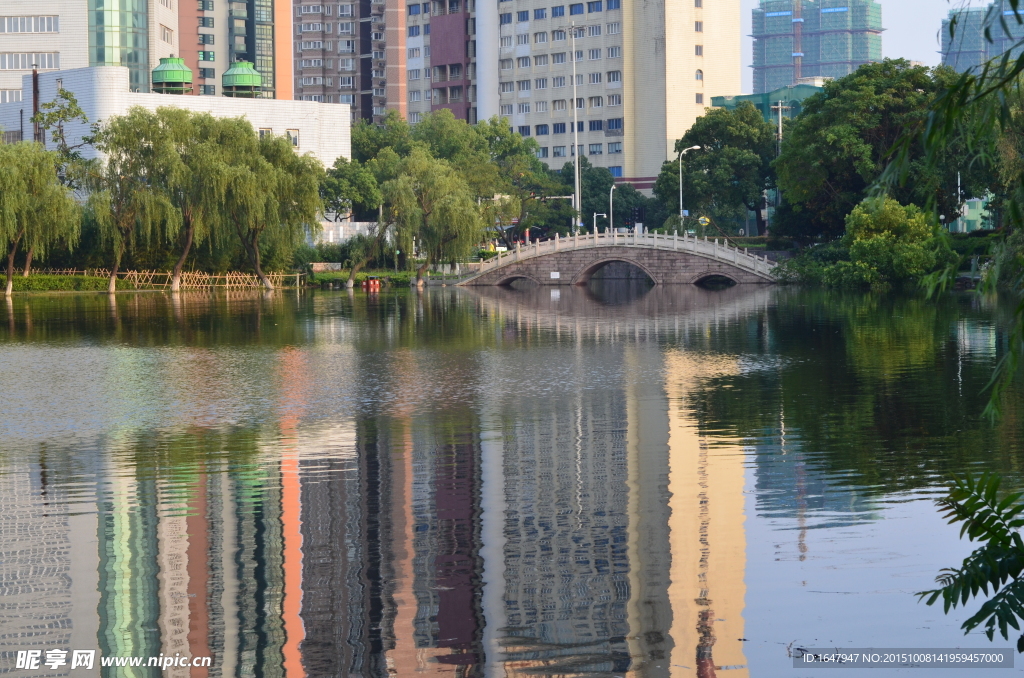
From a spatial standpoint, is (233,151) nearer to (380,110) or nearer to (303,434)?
(303,434)

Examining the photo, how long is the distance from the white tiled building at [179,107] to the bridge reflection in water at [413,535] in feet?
222

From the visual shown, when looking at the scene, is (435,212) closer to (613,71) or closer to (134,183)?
(134,183)

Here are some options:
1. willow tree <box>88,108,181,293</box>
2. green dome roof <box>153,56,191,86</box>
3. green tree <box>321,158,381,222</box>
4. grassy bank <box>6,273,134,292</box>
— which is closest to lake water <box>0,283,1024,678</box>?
willow tree <box>88,108,181,293</box>

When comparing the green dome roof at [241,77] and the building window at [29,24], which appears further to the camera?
the building window at [29,24]

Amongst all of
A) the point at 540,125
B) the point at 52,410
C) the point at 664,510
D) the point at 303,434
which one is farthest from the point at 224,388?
the point at 540,125

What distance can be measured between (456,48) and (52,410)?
12807cm

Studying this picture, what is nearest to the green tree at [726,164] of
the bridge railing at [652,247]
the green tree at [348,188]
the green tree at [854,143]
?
the bridge railing at [652,247]

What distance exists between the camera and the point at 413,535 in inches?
508

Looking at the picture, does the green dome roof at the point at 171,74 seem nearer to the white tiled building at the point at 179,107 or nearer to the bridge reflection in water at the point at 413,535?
the white tiled building at the point at 179,107

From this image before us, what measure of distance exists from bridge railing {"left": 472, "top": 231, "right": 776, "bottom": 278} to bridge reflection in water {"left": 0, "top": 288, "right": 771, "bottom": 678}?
54.9m

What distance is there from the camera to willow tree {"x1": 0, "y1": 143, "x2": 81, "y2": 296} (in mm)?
63469

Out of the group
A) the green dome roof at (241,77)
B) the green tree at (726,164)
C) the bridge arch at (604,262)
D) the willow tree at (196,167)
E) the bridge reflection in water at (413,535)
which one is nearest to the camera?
the bridge reflection in water at (413,535)

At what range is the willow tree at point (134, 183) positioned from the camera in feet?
225

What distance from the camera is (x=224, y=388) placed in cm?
2606
